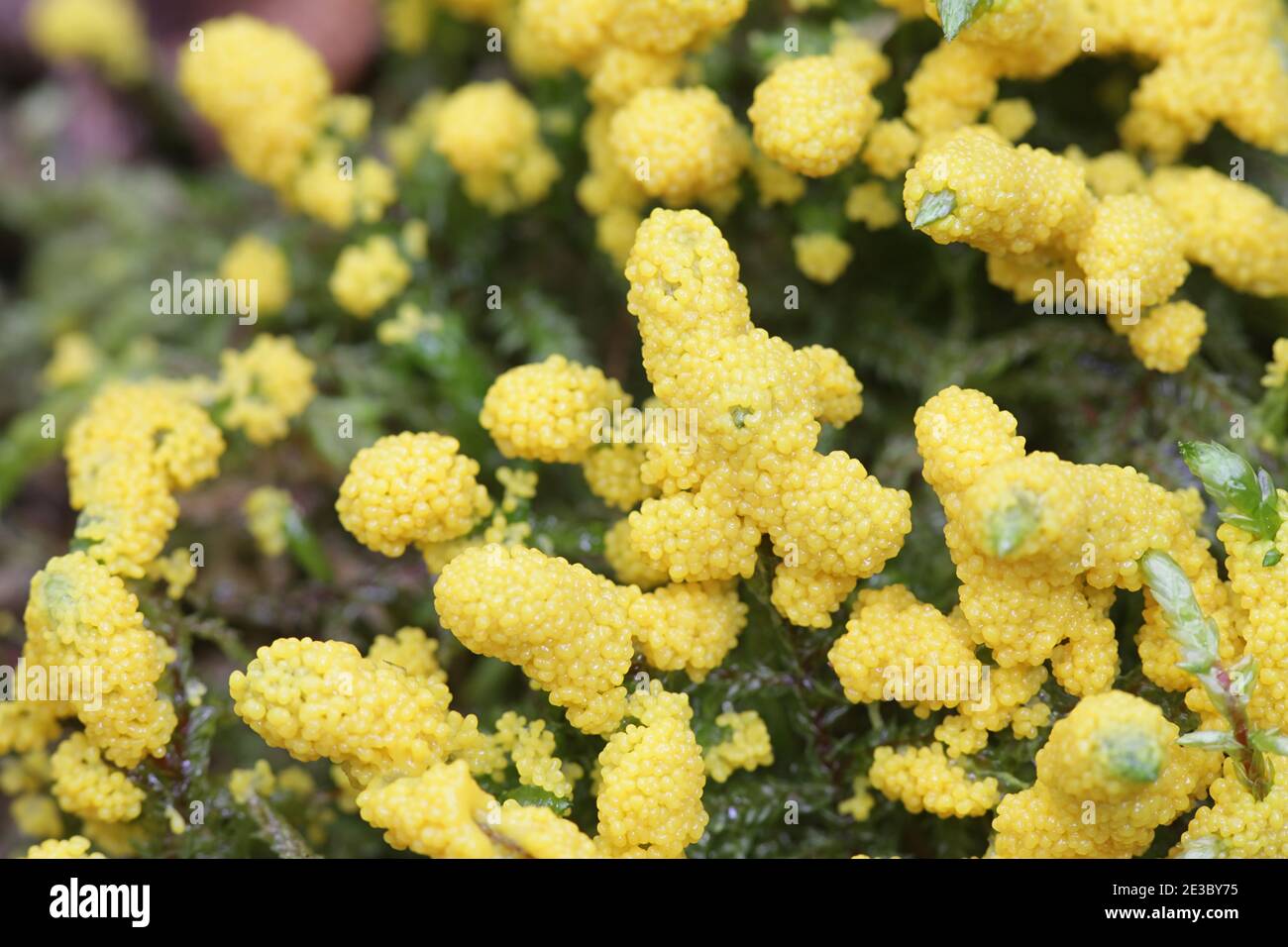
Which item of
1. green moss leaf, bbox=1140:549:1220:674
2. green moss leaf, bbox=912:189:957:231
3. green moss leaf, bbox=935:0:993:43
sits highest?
green moss leaf, bbox=935:0:993:43

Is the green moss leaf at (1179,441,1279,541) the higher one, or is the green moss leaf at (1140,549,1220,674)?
the green moss leaf at (1179,441,1279,541)

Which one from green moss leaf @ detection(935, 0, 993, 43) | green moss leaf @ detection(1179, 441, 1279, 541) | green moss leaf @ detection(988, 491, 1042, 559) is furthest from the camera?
green moss leaf @ detection(935, 0, 993, 43)

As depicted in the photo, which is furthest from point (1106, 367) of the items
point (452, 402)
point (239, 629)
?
point (239, 629)

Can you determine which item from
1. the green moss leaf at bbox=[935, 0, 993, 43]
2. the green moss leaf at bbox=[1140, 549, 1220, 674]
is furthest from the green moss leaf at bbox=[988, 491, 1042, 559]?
the green moss leaf at bbox=[935, 0, 993, 43]

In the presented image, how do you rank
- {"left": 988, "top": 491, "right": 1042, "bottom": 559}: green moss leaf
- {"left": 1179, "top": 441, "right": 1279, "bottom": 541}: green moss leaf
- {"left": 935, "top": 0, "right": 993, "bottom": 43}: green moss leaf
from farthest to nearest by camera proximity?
1. {"left": 935, "top": 0, "right": 993, "bottom": 43}: green moss leaf
2. {"left": 1179, "top": 441, "right": 1279, "bottom": 541}: green moss leaf
3. {"left": 988, "top": 491, "right": 1042, "bottom": 559}: green moss leaf

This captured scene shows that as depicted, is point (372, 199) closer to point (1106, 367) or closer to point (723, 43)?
point (723, 43)

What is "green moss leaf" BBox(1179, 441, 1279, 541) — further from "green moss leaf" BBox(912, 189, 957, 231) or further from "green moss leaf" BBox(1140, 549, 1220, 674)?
"green moss leaf" BBox(912, 189, 957, 231)

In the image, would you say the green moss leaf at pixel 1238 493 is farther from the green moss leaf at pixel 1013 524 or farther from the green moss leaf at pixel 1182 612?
the green moss leaf at pixel 1013 524

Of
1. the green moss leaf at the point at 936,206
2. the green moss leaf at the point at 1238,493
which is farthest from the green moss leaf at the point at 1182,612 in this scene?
the green moss leaf at the point at 936,206

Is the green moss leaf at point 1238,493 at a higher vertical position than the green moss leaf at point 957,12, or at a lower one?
lower

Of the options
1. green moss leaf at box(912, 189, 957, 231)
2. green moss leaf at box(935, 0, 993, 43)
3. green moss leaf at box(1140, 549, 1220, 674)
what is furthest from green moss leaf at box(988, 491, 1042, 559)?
green moss leaf at box(935, 0, 993, 43)

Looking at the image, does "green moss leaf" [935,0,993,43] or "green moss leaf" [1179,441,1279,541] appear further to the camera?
"green moss leaf" [935,0,993,43]
